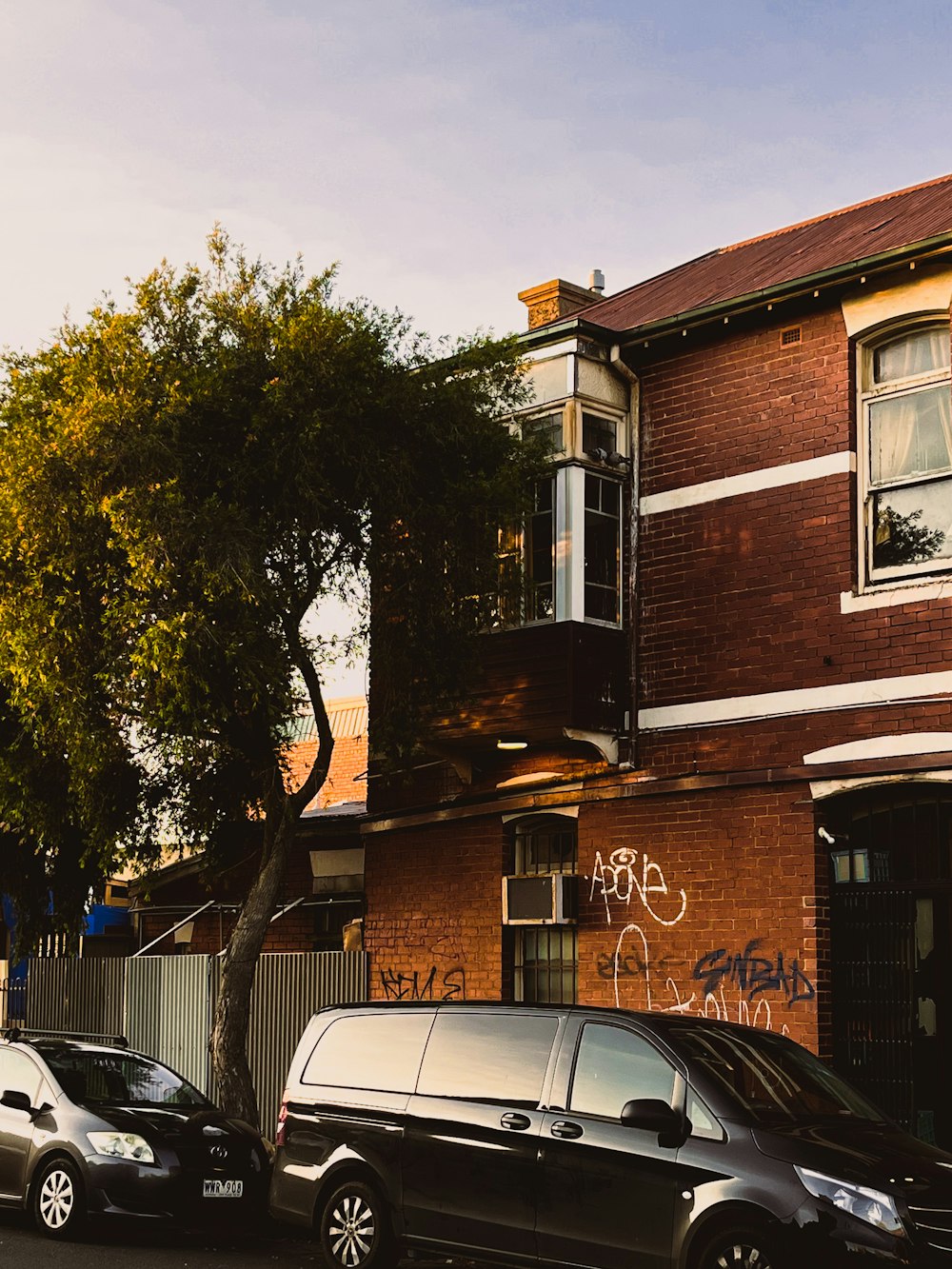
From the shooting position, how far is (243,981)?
1440 cm

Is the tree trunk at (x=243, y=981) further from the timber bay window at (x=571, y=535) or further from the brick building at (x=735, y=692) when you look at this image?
the timber bay window at (x=571, y=535)

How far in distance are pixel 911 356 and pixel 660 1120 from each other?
769 cm

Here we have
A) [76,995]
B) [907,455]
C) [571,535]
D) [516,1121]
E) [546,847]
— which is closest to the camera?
[516,1121]

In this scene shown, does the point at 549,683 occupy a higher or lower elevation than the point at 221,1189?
higher

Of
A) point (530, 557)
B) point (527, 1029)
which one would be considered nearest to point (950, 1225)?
point (527, 1029)

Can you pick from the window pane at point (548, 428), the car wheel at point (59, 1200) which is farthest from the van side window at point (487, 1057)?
the window pane at point (548, 428)

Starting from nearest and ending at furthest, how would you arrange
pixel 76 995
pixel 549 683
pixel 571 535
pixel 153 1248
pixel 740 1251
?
pixel 740 1251 < pixel 153 1248 < pixel 549 683 < pixel 571 535 < pixel 76 995

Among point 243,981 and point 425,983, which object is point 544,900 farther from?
point 243,981

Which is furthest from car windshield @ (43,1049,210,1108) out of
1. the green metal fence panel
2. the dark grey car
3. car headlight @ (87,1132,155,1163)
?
the green metal fence panel

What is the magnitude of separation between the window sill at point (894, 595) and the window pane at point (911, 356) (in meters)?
1.86

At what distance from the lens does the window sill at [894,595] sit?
13.1 m

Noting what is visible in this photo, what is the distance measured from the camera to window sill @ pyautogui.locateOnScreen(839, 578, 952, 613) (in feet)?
42.9

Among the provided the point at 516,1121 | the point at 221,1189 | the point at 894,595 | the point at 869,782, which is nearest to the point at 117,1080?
the point at 221,1189

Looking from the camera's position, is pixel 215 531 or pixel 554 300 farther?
pixel 554 300
